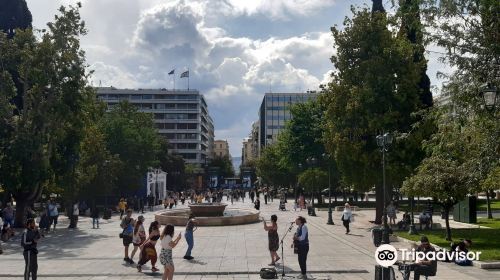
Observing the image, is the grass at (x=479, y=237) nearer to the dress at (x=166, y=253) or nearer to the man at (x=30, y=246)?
the dress at (x=166, y=253)

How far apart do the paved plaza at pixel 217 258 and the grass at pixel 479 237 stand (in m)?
1.62

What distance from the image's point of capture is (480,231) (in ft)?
87.9

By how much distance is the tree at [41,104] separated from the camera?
29.5m

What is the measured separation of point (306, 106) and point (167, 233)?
4844cm

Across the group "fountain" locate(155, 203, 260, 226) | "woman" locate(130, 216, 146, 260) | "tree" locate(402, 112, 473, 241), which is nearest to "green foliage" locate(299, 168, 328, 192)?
"fountain" locate(155, 203, 260, 226)

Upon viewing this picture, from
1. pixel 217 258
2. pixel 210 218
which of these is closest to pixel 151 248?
pixel 217 258

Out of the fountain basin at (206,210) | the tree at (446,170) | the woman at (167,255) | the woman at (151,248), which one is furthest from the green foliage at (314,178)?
the woman at (167,255)

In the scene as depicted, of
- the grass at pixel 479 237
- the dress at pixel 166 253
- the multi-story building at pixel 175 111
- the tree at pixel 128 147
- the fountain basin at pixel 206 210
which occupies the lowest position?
the grass at pixel 479 237

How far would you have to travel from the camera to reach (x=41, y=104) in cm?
3100

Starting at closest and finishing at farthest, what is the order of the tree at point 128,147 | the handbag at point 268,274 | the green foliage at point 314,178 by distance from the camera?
the handbag at point 268,274 → the green foliage at point 314,178 → the tree at point 128,147

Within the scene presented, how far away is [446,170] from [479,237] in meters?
4.16

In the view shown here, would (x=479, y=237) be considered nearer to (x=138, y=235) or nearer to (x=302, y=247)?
(x=302, y=247)

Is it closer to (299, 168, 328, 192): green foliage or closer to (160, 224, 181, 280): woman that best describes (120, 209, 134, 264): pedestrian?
(160, 224, 181, 280): woman

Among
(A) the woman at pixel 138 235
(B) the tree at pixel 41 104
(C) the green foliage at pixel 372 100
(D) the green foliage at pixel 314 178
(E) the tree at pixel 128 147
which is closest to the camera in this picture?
(A) the woman at pixel 138 235
